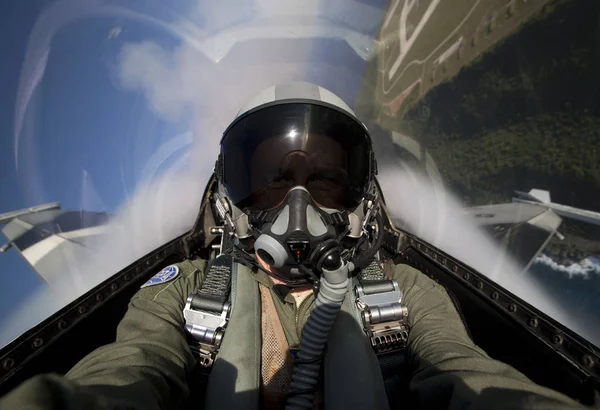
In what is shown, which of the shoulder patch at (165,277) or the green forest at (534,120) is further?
the green forest at (534,120)

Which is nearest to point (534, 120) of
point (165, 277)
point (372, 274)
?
point (372, 274)

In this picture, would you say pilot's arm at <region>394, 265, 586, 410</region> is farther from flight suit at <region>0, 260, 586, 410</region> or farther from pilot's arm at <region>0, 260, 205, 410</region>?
pilot's arm at <region>0, 260, 205, 410</region>

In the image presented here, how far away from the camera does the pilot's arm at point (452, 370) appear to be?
0.62 metres

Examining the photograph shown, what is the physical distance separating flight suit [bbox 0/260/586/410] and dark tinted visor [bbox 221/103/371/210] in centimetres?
37

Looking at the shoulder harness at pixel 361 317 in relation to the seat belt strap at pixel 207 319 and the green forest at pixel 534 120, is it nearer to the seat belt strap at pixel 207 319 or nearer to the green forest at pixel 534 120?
the seat belt strap at pixel 207 319

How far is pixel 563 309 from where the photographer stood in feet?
5.30

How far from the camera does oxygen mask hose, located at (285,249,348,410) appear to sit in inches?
36.4

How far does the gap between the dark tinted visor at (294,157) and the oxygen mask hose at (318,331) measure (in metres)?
0.31

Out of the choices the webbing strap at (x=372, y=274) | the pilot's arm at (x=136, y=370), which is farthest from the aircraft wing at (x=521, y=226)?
the pilot's arm at (x=136, y=370)

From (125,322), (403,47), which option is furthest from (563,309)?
(403,47)

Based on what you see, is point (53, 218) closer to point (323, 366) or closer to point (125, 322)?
point (125, 322)

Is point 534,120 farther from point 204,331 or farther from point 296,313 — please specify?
point 204,331

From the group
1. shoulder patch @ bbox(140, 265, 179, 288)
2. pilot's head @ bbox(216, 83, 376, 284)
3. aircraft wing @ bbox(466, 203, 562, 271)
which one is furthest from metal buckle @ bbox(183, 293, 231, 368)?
aircraft wing @ bbox(466, 203, 562, 271)

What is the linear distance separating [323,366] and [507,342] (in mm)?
672
